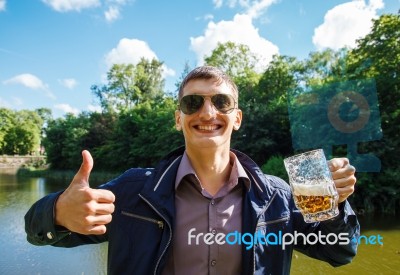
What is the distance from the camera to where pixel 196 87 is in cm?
227

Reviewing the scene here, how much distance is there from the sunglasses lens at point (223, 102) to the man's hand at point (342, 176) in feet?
2.74

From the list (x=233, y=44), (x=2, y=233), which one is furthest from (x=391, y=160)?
(x=233, y=44)

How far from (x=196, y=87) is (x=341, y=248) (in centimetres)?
141

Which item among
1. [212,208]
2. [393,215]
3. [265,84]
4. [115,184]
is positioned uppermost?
[265,84]

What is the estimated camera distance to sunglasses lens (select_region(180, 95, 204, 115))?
2227 mm

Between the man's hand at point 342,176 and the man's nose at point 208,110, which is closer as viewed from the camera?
the man's hand at point 342,176

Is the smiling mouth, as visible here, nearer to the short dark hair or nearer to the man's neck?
the man's neck

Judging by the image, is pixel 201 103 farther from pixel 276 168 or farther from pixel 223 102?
pixel 276 168

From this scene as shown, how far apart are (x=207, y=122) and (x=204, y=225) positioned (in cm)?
69

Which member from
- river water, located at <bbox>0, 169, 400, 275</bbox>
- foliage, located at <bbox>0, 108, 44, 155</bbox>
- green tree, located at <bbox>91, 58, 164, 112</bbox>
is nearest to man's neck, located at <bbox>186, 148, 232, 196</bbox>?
river water, located at <bbox>0, 169, 400, 275</bbox>

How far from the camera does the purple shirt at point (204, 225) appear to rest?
6.14 feet

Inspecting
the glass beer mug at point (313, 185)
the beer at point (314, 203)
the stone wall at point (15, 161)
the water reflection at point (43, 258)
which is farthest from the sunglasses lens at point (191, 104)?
the stone wall at point (15, 161)

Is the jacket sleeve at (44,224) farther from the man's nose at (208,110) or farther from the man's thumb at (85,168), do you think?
the man's nose at (208,110)

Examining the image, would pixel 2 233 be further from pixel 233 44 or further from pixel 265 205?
pixel 233 44
